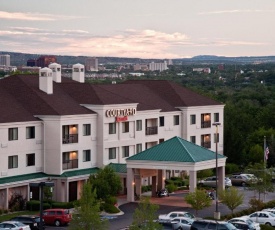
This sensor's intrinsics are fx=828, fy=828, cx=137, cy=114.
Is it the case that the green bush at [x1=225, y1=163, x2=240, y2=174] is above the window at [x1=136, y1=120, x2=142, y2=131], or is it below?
below

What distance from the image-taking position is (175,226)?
61.9m

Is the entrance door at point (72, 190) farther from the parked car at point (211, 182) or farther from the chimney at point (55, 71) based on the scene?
the parked car at point (211, 182)

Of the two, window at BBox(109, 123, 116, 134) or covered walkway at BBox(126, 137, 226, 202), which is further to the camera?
window at BBox(109, 123, 116, 134)

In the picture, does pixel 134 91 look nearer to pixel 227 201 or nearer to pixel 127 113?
pixel 127 113

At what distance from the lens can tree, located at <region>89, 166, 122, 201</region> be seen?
238 feet

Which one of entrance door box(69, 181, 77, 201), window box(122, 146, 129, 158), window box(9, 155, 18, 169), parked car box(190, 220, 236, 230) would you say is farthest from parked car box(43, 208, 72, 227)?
window box(122, 146, 129, 158)

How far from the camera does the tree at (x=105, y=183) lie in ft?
238

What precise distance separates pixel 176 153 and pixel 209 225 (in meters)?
18.1

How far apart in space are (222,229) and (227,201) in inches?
422

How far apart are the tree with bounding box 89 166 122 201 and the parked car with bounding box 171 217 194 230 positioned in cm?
1085

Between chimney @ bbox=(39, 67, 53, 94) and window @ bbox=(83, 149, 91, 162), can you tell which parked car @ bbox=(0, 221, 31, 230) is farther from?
chimney @ bbox=(39, 67, 53, 94)

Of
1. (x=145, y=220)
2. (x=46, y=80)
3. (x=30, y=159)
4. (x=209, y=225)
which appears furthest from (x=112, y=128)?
(x=145, y=220)

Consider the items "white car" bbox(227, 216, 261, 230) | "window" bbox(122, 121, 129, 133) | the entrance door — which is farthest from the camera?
"window" bbox(122, 121, 129, 133)

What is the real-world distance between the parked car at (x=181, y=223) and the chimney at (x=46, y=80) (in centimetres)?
2632
